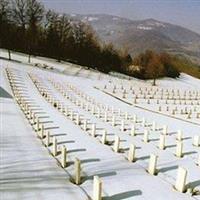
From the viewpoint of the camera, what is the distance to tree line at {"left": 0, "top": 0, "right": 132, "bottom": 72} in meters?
69.7

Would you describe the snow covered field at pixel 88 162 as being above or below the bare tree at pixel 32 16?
below

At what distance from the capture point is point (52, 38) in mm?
A: 81875

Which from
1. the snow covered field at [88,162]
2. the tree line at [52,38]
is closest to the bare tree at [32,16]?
the tree line at [52,38]

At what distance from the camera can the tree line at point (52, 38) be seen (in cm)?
6969

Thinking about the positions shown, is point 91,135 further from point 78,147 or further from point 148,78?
point 148,78

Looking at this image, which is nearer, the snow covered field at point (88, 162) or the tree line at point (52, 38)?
the snow covered field at point (88, 162)

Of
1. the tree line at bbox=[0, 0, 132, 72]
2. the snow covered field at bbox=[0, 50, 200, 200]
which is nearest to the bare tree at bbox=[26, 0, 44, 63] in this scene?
the tree line at bbox=[0, 0, 132, 72]

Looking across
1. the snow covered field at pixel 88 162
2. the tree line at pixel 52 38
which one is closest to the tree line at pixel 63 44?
the tree line at pixel 52 38

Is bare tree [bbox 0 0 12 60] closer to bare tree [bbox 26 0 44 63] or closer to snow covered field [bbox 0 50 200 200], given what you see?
bare tree [bbox 26 0 44 63]

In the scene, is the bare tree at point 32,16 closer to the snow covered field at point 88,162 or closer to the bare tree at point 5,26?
the bare tree at point 5,26

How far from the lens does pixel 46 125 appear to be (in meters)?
16.1

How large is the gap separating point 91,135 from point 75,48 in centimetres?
7079

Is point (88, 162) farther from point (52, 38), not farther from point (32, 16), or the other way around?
point (52, 38)

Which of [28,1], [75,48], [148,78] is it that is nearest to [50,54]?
[75,48]
